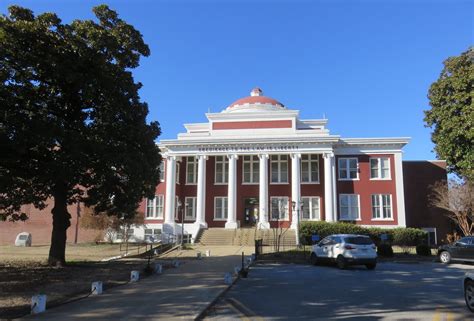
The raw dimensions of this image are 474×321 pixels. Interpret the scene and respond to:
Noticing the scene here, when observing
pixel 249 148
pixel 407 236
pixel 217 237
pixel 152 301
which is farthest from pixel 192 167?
pixel 152 301

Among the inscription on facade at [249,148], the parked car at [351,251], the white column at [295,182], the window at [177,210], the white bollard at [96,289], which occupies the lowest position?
the white bollard at [96,289]

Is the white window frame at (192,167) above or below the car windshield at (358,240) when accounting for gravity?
above

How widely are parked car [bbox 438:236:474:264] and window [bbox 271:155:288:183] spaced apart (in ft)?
63.0

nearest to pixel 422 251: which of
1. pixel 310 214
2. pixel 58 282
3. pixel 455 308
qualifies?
pixel 310 214

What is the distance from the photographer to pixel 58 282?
14227 millimetres

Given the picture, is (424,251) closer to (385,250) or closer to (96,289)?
(385,250)

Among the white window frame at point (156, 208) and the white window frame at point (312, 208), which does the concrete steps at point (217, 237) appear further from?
the white window frame at point (312, 208)

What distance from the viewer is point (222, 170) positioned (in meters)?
41.8

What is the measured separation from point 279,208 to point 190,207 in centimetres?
822

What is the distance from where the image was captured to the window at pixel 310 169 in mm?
40287

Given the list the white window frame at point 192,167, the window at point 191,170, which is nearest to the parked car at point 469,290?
the white window frame at point 192,167

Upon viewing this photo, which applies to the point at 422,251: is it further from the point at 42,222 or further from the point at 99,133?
the point at 42,222

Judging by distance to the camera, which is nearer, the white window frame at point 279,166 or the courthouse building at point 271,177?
Result: the courthouse building at point 271,177

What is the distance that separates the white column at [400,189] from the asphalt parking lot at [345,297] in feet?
68.0
